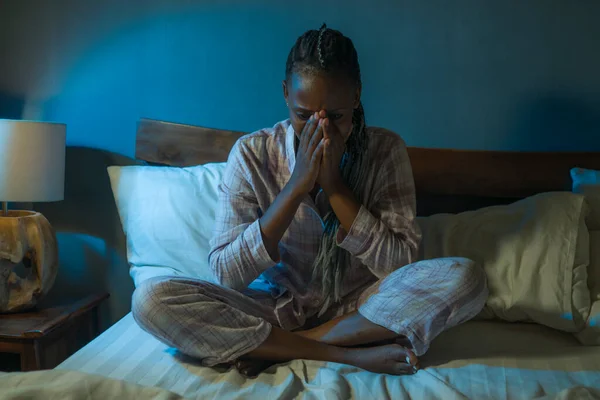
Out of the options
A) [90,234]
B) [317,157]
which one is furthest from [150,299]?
[90,234]

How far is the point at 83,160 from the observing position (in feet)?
6.93

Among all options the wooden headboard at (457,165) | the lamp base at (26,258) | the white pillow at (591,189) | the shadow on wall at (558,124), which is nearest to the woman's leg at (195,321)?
the lamp base at (26,258)

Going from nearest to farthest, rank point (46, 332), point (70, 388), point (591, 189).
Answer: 1. point (70, 388)
2. point (46, 332)
3. point (591, 189)

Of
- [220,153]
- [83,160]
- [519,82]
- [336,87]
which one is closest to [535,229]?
[519,82]

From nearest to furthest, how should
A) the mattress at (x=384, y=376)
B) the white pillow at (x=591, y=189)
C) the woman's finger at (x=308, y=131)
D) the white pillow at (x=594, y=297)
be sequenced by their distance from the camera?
the mattress at (x=384, y=376) < the woman's finger at (x=308, y=131) < the white pillow at (x=594, y=297) < the white pillow at (x=591, y=189)

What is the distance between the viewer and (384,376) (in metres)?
1.31

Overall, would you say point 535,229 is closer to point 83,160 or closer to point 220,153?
point 220,153

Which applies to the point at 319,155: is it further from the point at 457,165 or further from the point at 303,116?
the point at 457,165

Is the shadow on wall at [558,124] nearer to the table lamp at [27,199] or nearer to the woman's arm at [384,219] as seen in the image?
the woman's arm at [384,219]

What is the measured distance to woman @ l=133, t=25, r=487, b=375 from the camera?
1.36 meters

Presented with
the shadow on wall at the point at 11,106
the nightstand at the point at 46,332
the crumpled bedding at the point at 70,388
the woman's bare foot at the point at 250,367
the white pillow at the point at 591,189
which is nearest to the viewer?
the crumpled bedding at the point at 70,388

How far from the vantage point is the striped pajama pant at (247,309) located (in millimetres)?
1335

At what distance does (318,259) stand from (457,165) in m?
0.63

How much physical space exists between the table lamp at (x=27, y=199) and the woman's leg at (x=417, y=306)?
84cm
